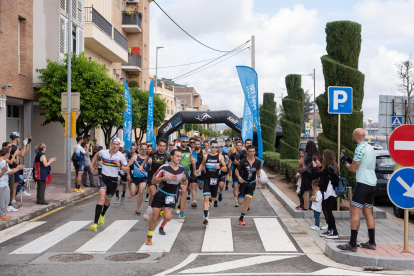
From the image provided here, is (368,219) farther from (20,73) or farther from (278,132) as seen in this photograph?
(278,132)

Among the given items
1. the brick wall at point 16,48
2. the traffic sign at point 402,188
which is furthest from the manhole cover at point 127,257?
the brick wall at point 16,48

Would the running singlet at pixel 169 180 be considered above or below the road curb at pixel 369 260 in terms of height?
above

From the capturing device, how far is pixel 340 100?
34.5ft

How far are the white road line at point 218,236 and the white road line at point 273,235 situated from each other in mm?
615

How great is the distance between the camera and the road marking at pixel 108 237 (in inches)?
302

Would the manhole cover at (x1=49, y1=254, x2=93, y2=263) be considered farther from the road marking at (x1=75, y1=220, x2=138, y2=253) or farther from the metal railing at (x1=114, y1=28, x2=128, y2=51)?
the metal railing at (x1=114, y1=28, x2=128, y2=51)

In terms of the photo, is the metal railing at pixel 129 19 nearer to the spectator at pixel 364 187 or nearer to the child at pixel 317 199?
the child at pixel 317 199

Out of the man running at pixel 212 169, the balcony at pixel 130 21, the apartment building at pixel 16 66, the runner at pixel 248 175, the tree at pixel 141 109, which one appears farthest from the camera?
the balcony at pixel 130 21

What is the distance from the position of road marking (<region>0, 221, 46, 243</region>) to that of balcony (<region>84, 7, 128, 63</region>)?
16.6 meters

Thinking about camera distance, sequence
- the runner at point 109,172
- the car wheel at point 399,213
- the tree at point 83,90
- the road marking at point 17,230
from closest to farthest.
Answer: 1. the road marking at point 17,230
2. the runner at point 109,172
3. the car wheel at point 399,213
4. the tree at point 83,90

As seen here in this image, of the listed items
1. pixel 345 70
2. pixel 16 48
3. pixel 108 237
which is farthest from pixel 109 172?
pixel 16 48

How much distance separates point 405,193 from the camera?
6504 millimetres

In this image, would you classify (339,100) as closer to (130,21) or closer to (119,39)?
(119,39)

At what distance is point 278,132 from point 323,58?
27908 millimetres
